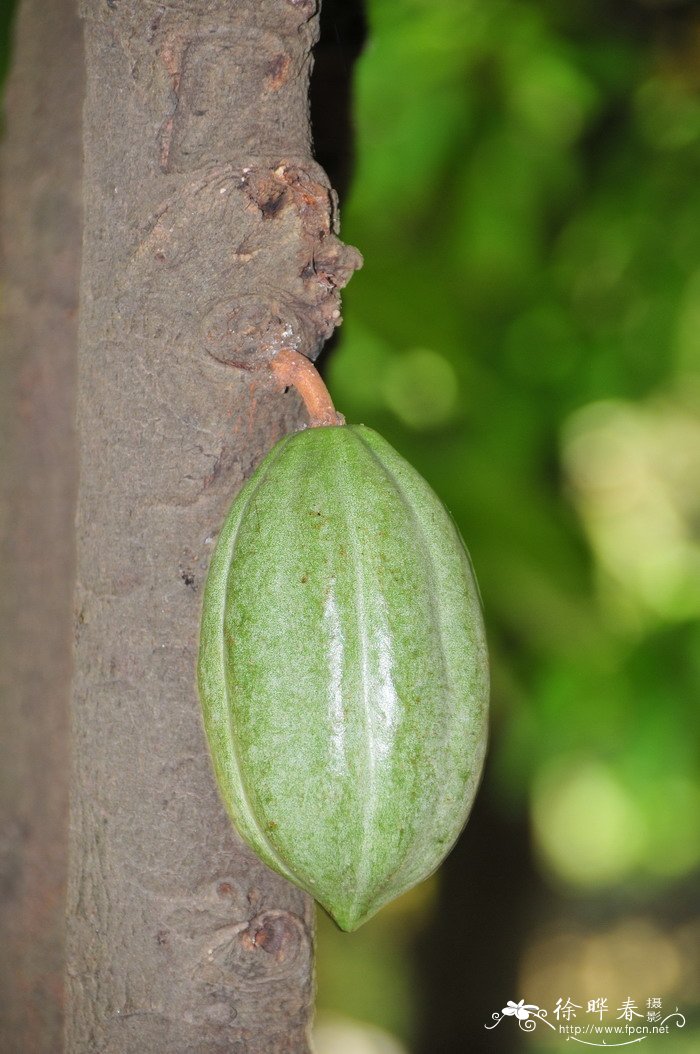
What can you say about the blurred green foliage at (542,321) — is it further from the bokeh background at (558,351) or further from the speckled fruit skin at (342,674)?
the speckled fruit skin at (342,674)

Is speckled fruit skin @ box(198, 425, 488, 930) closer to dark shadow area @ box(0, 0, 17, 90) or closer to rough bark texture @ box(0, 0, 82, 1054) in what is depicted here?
rough bark texture @ box(0, 0, 82, 1054)

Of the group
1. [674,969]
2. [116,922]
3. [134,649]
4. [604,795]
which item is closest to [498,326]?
[604,795]

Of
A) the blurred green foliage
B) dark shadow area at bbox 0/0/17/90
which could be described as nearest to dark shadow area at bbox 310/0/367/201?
the blurred green foliage

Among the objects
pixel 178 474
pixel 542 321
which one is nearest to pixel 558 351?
pixel 542 321

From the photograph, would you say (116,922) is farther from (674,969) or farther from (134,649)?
(674,969)

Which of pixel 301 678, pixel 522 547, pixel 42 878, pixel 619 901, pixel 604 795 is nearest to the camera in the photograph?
pixel 301 678
